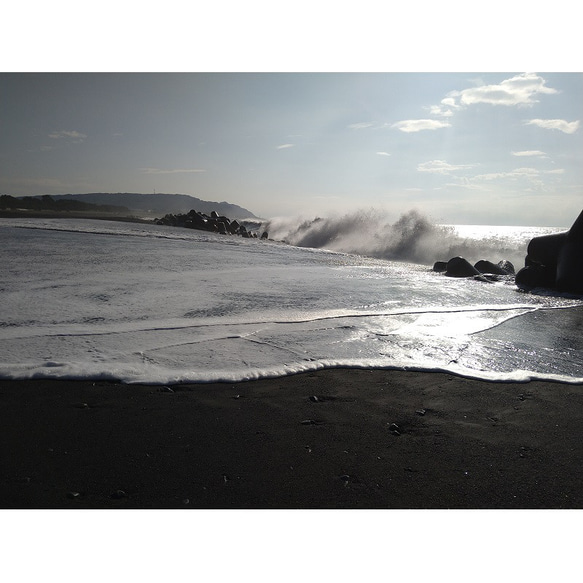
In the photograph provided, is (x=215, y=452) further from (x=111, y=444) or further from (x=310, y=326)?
(x=310, y=326)

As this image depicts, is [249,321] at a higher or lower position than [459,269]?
lower

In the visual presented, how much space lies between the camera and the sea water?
9.33 ft

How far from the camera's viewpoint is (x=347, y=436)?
1.99m

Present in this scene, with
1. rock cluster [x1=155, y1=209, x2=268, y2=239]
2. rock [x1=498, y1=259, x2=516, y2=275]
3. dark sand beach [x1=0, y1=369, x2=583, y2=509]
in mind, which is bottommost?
dark sand beach [x1=0, y1=369, x2=583, y2=509]

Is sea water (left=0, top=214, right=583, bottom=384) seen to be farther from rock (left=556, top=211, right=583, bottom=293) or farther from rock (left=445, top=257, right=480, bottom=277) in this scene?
rock (left=445, top=257, right=480, bottom=277)

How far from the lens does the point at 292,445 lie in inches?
74.6

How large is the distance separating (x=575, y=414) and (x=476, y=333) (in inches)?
61.9

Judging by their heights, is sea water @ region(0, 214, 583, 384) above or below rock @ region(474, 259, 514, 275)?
below

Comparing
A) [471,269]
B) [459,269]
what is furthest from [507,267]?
[459,269]

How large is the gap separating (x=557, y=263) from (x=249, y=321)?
5720 mm

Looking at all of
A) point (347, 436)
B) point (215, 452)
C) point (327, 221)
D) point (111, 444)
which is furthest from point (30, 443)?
point (327, 221)

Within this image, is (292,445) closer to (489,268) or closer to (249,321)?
(249,321)

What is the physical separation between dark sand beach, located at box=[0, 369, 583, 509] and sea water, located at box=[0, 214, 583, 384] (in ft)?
0.94

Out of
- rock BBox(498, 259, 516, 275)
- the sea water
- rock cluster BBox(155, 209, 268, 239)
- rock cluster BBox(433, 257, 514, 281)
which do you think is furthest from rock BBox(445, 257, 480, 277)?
rock cluster BBox(155, 209, 268, 239)
